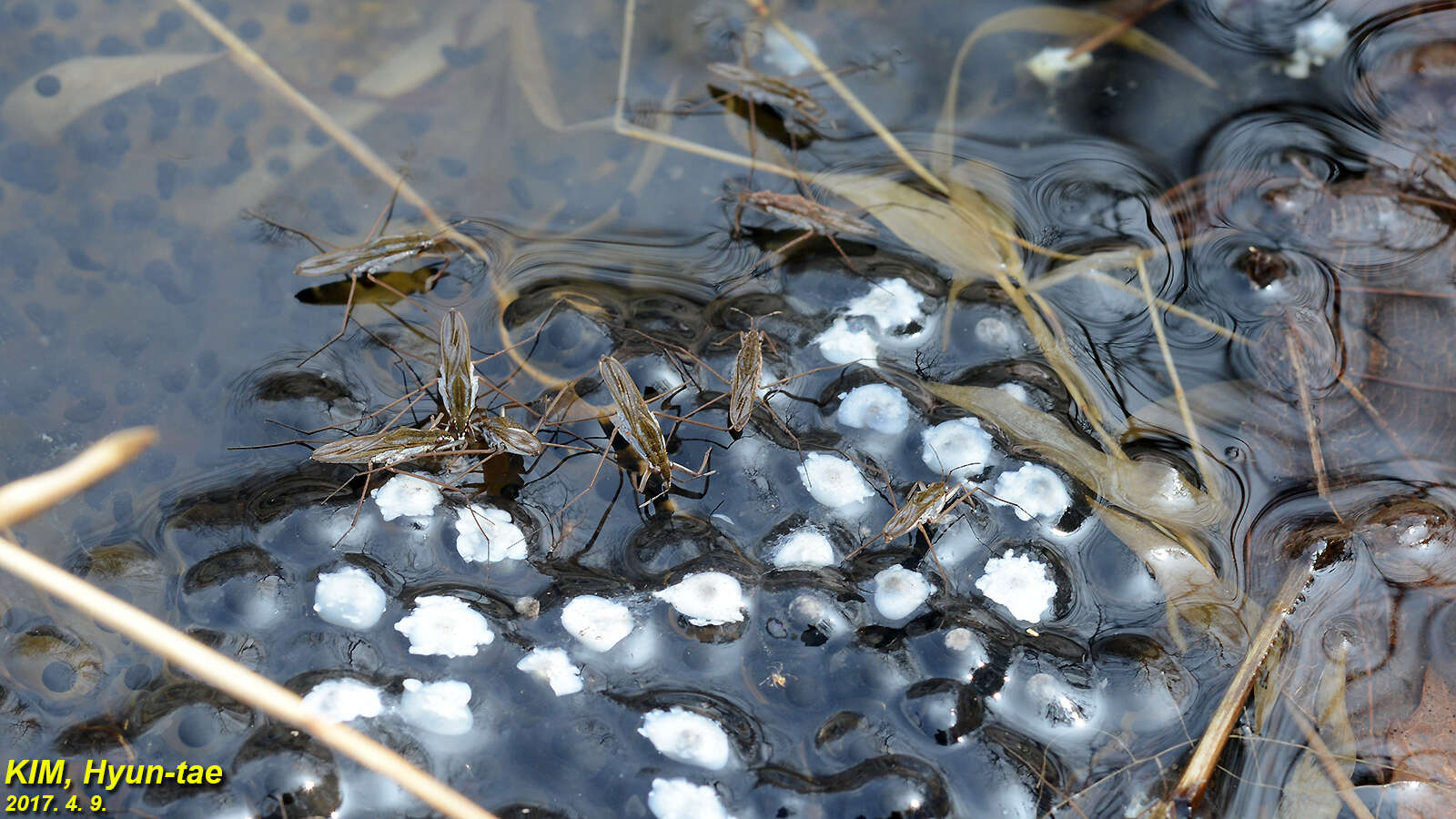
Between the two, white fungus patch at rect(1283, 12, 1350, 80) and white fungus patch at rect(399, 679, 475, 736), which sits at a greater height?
white fungus patch at rect(1283, 12, 1350, 80)

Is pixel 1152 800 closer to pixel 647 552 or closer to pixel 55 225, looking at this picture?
pixel 647 552

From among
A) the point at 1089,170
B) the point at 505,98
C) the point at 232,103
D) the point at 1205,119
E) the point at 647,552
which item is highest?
the point at 1205,119

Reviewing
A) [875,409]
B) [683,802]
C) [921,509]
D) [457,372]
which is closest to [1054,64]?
[875,409]

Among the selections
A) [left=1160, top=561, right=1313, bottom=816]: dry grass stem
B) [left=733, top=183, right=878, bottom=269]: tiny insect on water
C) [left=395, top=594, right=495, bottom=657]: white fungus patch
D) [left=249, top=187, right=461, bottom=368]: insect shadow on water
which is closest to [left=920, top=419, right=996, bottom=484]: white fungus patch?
[left=733, top=183, right=878, bottom=269]: tiny insect on water

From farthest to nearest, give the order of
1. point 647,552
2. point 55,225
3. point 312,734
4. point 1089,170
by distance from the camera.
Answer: point 1089,170 < point 55,225 < point 647,552 < point 312,734

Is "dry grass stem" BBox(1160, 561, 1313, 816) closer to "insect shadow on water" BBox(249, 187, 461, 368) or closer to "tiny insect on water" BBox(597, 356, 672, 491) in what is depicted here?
"tiny insect on water" BBox(597, 356, 672, 491)

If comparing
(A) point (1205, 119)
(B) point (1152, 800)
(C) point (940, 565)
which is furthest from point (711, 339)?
(A) point (1205, 119)

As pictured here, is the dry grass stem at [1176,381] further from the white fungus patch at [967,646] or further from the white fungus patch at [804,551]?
the white fungus patch at [804,551]

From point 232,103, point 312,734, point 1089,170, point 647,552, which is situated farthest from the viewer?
point 1089,170
